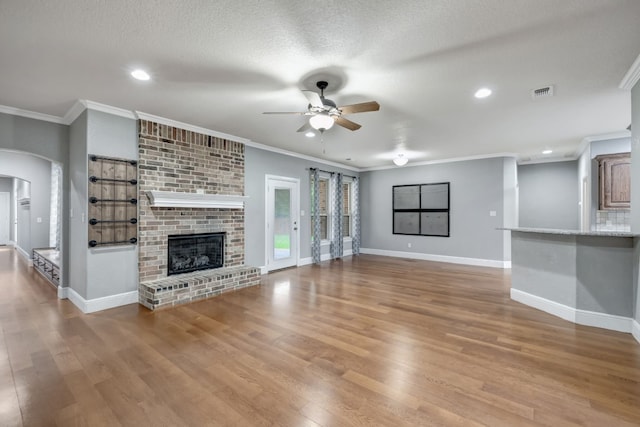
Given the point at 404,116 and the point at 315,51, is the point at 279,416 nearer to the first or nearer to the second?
the point at 315,51

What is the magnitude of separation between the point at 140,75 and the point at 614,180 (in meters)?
7.18

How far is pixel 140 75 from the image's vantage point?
2930 millimetres

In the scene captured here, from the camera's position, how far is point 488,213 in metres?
6.86

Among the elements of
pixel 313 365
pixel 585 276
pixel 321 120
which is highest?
pixel 321 120

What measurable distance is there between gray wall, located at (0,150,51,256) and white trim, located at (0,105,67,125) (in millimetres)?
3923

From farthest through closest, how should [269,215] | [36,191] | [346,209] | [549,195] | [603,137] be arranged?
1. [346,209]
2. [549,195]
3. [36,191]
4. [269,215]
5. [603,137]

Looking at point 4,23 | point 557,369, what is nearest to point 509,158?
point 557,369

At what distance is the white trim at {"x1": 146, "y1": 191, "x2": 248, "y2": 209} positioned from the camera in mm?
4121

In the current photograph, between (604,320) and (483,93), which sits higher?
(483,93)

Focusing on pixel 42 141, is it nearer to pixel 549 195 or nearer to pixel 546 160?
pixel 546 160

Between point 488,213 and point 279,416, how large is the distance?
676 centimetres

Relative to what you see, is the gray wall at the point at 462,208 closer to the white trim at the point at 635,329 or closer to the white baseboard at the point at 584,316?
the white baseboard at the point at 584,316

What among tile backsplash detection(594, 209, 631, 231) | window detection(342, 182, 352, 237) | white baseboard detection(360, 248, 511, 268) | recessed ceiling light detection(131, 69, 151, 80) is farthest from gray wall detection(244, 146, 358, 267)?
tile backsplash detection(594, 209, 631, 231)

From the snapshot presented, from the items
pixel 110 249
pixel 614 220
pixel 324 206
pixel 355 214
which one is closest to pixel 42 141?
pixel 110 249
